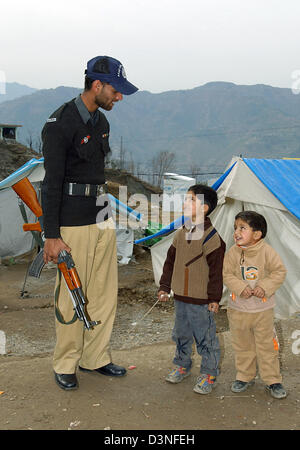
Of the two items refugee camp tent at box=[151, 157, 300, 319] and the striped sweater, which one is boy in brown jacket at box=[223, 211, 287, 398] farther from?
refugee camp tent at box=[151, 157, 300, 319]

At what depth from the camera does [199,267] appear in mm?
2951

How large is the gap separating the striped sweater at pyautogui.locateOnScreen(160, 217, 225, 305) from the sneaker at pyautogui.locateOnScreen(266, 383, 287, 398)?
0.72 metres

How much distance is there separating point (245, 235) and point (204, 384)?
1.05 metres

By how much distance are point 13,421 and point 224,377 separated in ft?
4.99

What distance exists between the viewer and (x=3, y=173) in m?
24.2

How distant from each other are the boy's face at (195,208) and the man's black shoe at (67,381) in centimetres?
136

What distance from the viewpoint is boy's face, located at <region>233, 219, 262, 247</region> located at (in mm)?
2887

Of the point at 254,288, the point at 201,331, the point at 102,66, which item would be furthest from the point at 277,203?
the point at 102,66

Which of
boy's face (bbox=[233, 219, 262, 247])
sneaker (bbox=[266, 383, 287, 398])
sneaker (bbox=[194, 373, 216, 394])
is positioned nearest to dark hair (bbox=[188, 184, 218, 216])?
boy's face (bbox=[233, 219, 262, 247])

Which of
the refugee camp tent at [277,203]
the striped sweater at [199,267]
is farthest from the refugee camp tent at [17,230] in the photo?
the striped sweater at [199,267]

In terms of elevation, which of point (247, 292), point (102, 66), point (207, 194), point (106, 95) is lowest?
point (247, 292)

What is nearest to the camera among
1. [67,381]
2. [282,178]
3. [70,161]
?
[70,161]

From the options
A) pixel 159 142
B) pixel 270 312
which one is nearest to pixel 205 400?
pixel 270 312

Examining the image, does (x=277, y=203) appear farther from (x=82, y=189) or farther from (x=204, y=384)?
(x=82, y=189)
